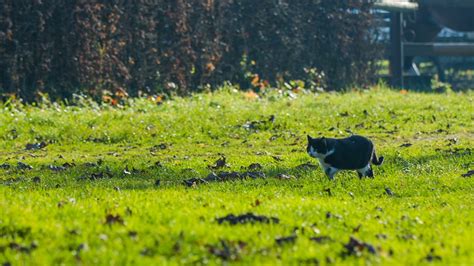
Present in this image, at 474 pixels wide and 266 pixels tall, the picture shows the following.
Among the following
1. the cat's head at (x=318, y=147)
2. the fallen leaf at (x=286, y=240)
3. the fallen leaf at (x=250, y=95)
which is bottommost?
the fallen leaf at (x=250, y=95)

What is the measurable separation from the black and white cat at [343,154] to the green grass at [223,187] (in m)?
0.17

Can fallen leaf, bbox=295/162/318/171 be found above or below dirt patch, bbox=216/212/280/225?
below

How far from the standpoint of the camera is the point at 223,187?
10.8 meters

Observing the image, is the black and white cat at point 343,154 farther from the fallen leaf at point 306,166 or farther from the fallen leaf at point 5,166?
the fallen leaf at point 5,166

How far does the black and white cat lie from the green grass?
0.57 feet

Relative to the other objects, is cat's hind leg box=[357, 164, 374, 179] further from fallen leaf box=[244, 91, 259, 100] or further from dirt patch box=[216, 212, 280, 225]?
fallen leaf box=[244, 91, 259, 100]

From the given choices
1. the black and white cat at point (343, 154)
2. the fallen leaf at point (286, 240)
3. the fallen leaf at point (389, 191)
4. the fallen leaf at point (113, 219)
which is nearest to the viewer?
the fallen leaf at point (286, 240)

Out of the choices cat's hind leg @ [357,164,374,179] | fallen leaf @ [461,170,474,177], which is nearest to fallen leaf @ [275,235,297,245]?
cat's hind leg @ [357,164,374,179]

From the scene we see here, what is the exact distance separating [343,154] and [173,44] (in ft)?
38.1

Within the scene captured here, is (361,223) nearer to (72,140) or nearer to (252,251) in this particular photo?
(252,251)

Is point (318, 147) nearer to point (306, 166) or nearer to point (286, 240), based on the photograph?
point (306, 166)

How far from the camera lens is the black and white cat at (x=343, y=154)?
11711mm

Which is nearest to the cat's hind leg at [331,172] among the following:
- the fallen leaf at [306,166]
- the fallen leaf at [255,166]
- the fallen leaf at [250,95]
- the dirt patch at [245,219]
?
the fallen leaf at [306,166]

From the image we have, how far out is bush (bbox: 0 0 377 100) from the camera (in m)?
19.9
